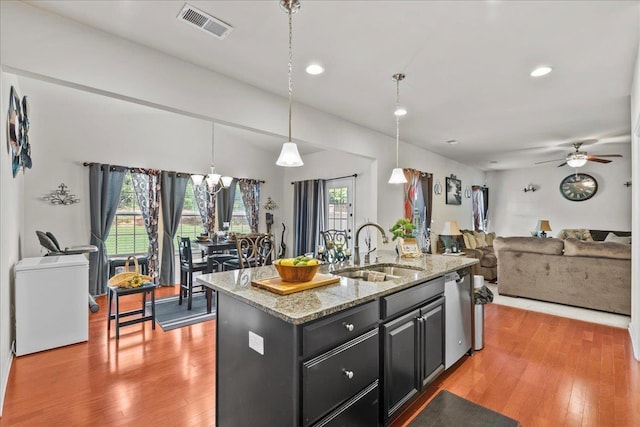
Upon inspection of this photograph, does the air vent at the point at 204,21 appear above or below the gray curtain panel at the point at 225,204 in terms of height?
above

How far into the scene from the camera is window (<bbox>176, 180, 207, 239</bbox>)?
604 cm

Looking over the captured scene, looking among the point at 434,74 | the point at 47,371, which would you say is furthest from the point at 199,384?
the point at 434,74

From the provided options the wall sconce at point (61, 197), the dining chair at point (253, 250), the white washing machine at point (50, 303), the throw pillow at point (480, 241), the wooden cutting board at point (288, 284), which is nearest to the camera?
the wooden cutting board at point (288, 284)

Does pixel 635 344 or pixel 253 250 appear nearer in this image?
pixel 635 344

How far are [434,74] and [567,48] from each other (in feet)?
3.51

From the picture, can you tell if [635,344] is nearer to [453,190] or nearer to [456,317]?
[456,317]

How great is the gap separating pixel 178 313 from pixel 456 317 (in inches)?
136

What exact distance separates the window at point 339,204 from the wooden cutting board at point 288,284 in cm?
419

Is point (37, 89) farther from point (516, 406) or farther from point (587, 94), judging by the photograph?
point (587, 94)

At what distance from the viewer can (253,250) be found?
11.0 ft

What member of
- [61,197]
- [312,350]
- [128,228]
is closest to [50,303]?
[61,197]

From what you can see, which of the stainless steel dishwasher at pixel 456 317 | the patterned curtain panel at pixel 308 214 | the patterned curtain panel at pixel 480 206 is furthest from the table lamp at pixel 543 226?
the stainless steel dishwasher at pixel 456 317

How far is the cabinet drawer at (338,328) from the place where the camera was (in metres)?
1.37

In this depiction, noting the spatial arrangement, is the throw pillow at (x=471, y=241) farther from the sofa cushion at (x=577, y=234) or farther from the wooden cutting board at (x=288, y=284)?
the wooden cutting board at (x=288, y=284)
